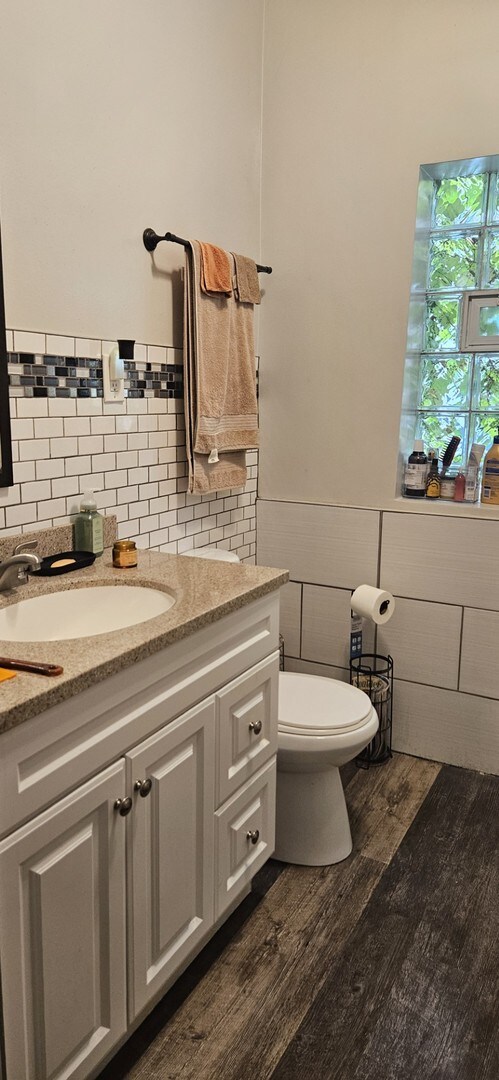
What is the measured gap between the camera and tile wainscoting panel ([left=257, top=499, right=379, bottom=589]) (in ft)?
8.93

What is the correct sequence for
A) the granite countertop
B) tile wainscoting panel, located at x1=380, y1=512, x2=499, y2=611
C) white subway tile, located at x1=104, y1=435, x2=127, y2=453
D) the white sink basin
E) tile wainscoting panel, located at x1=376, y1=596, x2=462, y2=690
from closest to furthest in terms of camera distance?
the granite countertop
the white sink basin
white subway tile, located at x1=104, y1=435, x2=127, y2=453
tile wainscoting panel, located at x1=380, y1=512, x2=499, y2=611
tile wainscoting panel, located at x1=376, y1=596, x2=462, y2=690

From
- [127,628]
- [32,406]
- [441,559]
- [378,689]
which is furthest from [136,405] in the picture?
[378,689]

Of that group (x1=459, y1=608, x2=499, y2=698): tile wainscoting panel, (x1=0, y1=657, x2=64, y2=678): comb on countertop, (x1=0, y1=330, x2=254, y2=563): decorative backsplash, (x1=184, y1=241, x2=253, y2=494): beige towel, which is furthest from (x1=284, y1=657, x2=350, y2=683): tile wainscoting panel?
(x1=0, y1=657, x2=64, y2=678): comb on countertop

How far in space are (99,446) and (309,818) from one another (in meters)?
1.14

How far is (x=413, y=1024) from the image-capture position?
1.58 metres

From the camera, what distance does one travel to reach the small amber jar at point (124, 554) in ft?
6.11

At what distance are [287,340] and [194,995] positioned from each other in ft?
6.64

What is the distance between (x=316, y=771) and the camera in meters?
2.08

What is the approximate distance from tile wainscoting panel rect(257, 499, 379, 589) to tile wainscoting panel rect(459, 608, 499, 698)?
1.21 ft

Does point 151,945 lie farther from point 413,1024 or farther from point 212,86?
point 212,86

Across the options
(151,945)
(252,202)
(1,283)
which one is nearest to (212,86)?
(252,202)

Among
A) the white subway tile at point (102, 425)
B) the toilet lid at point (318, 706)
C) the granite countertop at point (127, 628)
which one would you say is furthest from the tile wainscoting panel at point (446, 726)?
the white subway tile at point (102, 425)

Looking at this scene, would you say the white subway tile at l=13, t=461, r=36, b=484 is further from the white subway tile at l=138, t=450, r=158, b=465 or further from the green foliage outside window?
the green foliage outside window

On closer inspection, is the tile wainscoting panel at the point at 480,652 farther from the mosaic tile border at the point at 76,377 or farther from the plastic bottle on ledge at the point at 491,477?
the mosaic tile border at the point at 76,377
